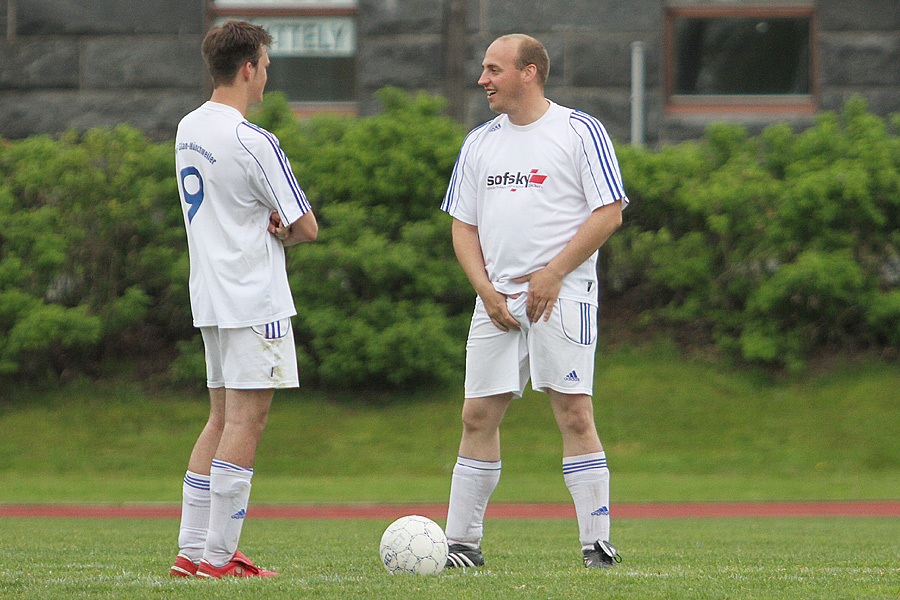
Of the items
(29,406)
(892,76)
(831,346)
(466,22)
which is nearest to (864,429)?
(831,346)

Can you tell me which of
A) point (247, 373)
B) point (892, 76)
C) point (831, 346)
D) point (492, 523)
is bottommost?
point (492, 523)

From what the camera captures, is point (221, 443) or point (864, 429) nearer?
point (221, 443)

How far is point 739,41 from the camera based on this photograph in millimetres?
17141

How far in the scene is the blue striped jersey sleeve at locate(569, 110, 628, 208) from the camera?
17.1ft

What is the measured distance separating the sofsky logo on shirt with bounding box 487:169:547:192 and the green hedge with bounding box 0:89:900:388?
774cm

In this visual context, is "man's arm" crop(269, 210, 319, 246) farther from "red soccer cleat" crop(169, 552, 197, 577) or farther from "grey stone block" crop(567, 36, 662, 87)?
"grey stone block" crop(567, 36, 662, 87)

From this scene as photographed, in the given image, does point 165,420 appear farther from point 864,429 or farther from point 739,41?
point 739,41

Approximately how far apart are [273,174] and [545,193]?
4.10ft

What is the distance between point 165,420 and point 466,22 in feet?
23.3

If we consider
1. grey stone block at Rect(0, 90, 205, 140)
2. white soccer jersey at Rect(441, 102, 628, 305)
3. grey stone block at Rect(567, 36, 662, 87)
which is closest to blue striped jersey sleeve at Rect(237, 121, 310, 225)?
white soccer jersey at Rect(441, 102, 628, 305)

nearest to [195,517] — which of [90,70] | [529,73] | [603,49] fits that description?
[529,73]

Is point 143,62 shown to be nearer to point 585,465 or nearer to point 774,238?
point 774,238

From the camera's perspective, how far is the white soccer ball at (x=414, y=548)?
16.3 feet

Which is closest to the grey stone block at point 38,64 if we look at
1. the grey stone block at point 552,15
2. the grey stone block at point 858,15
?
the grey stone block at point 552,15
